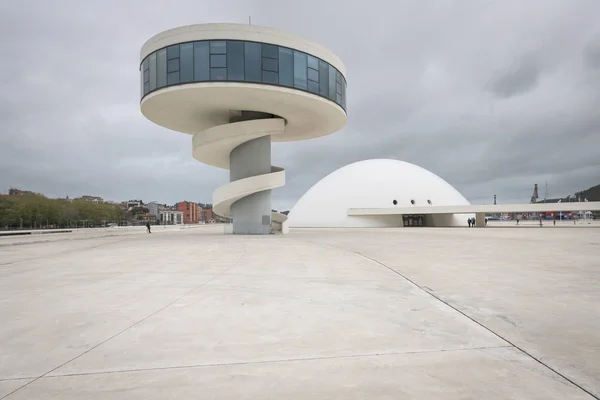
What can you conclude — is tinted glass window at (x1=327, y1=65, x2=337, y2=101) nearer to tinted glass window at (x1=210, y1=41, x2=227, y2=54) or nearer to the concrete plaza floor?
tinted glass window at (x1=210, y1=41, x2=227, y2=54)

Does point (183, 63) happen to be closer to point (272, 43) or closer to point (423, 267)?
point (272, 43)

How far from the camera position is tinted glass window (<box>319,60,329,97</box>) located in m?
29.2

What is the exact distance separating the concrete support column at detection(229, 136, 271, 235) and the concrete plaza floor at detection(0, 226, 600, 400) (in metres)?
21.0

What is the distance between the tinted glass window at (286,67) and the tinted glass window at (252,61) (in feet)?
5.44

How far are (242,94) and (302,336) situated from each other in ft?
80.0

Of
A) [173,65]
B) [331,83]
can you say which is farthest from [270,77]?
[173,65]

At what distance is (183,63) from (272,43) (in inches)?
255

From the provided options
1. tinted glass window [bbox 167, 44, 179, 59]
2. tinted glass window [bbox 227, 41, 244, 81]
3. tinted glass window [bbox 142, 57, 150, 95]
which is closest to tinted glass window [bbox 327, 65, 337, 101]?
tinted glass window [bbox 227, 41, 244, 81]

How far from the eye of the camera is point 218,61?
26.0 meters

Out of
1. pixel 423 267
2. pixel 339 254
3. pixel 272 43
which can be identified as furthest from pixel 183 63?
pixel 423 267

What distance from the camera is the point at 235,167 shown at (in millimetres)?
31734

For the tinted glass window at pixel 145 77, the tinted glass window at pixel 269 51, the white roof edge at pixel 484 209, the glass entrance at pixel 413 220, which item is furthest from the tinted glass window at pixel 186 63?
the glass entrance at pixel 413 220

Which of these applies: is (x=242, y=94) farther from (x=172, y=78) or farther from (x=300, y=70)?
(x=172, y=78)

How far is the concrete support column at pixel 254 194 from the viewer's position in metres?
31.2
